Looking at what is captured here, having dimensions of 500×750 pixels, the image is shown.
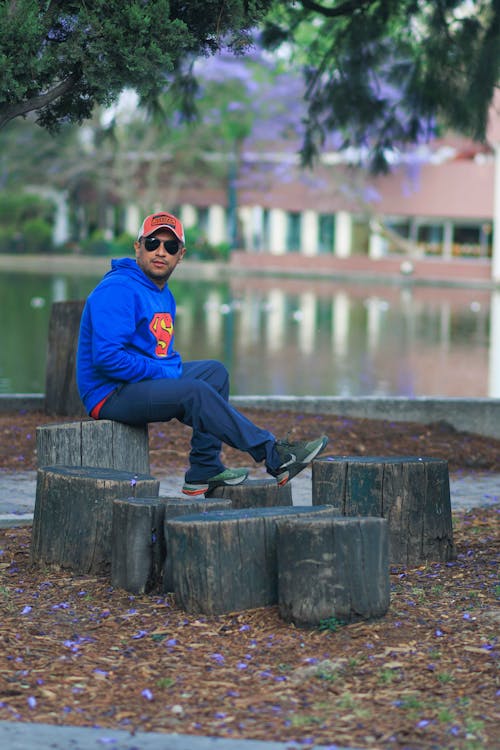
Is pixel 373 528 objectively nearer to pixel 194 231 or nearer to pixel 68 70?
pixel 68 70

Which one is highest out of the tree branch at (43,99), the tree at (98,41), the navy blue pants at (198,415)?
the tree at (98,41)

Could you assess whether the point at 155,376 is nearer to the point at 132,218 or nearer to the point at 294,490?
the point at 294,490

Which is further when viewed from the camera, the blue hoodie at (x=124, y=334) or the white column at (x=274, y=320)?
the white column at (x=274, y=320)

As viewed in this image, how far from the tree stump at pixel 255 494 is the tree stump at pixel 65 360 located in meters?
4.44

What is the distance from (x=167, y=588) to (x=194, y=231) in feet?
185

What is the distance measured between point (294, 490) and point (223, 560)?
11.0 feet

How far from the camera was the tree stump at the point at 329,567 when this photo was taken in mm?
4809

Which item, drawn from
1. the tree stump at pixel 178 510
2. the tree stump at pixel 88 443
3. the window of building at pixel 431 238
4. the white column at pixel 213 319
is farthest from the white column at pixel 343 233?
the tree stump at pixel 178 510

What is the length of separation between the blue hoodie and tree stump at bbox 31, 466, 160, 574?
58 centimetres

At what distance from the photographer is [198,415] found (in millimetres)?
5953

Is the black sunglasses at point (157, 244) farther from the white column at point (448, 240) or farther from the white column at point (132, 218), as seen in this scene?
the white column at point (132, 218)

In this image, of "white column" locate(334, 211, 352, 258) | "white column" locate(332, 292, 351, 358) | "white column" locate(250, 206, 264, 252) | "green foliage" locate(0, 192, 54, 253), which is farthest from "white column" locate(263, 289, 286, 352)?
"green foliage" locate(0, 192, 54, 253)

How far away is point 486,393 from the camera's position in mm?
16203

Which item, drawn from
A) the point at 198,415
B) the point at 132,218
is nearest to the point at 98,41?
the point at 198,415
